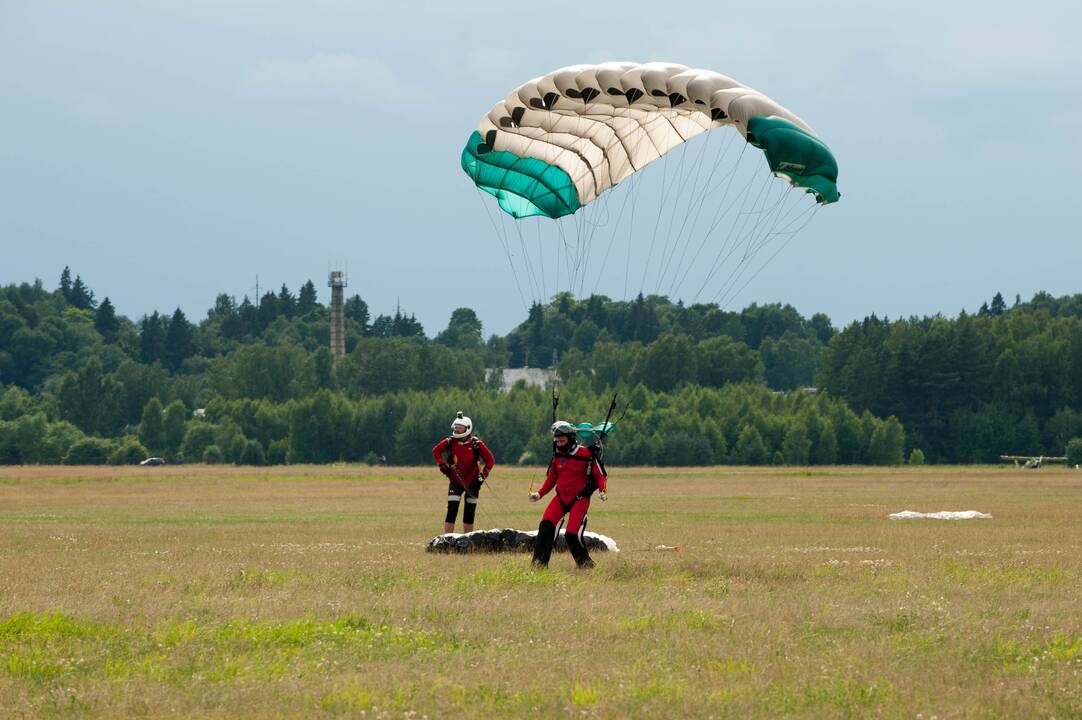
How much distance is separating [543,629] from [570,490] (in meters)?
4.62

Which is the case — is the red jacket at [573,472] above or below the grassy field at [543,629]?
above

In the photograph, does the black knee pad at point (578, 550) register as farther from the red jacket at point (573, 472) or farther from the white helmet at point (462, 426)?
the white helmet at point (462, 426)

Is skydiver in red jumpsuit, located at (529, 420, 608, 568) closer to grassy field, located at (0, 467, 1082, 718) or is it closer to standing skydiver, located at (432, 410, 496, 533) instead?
grassy field, located at (0, 467, 1082, 718)

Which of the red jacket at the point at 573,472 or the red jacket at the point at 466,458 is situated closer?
the red jacket at the point at 573,472

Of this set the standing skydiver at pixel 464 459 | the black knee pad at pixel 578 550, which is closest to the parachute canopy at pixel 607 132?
the standing skydiver at pixel 464 459

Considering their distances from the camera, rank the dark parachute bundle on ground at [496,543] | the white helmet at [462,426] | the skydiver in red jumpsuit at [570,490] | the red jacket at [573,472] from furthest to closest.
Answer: the white helmet at [462,426] → the dark parachute bundle on ground at [496,543] → the red jacket at [573,472] → the skydiver in red jumpsuit at [570,490]

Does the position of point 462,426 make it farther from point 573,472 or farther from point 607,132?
point 607,132

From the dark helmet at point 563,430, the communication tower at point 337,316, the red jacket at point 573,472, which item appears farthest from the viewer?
the communication tower at point 337,316

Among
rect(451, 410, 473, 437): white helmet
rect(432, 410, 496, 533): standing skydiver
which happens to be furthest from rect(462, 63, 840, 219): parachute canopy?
rect(432, 410, 496, 533): standing skydiver

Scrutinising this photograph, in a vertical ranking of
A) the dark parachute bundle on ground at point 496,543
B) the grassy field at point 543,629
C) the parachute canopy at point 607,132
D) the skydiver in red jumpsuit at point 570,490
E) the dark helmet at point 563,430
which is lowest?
the grassy field at point 543,629

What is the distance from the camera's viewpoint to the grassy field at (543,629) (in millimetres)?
10109

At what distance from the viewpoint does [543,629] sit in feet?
41.5

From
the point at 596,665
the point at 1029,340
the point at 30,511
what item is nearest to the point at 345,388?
the point at 1029,340

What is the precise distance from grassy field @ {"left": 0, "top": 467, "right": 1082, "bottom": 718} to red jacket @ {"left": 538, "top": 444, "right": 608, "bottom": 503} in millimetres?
967
